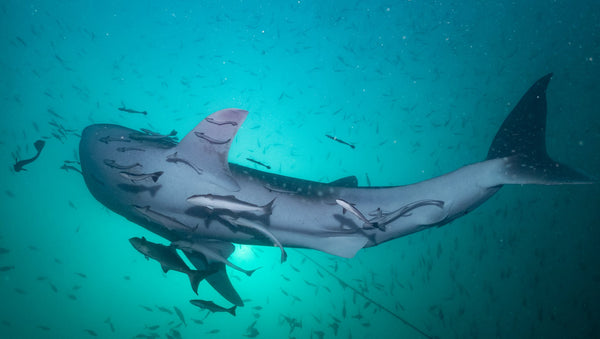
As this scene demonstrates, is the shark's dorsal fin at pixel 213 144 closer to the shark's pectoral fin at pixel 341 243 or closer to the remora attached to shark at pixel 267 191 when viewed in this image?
the remora attached to shark at pixel 267 191

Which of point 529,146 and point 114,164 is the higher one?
point 529,146

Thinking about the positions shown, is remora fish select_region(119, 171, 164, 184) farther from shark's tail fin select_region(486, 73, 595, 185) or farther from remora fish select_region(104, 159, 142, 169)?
shark's tail fin select_region(486, 73, 595, 185)

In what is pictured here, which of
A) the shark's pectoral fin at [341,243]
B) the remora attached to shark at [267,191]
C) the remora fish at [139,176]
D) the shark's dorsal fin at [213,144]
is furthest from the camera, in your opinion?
the shark's pectoral fin at [341,243]

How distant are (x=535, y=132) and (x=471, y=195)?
1.48 meters

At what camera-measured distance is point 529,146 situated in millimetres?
3092

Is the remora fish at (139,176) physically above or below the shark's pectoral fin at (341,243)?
below

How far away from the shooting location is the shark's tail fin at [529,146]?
269 centimetres

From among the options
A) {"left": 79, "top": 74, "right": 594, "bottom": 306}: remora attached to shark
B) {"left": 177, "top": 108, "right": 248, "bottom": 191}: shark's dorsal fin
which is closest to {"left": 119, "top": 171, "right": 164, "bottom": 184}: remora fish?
{"left": 79, "top": 74, "right": 594, "bottom": 306}: remora attached to shark

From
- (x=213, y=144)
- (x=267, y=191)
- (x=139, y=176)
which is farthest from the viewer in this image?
(x=267, y=191)

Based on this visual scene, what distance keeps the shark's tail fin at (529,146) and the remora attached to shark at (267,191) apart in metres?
A: 0.01

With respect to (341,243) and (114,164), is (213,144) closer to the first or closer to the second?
(114,164)

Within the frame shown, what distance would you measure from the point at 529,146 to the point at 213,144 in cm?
Result: 393

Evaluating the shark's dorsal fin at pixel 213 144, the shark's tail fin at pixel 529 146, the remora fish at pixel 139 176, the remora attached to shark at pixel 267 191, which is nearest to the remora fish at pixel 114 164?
the remora attached to shark at pixel 267 191

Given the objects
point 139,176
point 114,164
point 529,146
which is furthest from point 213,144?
point 529,146
